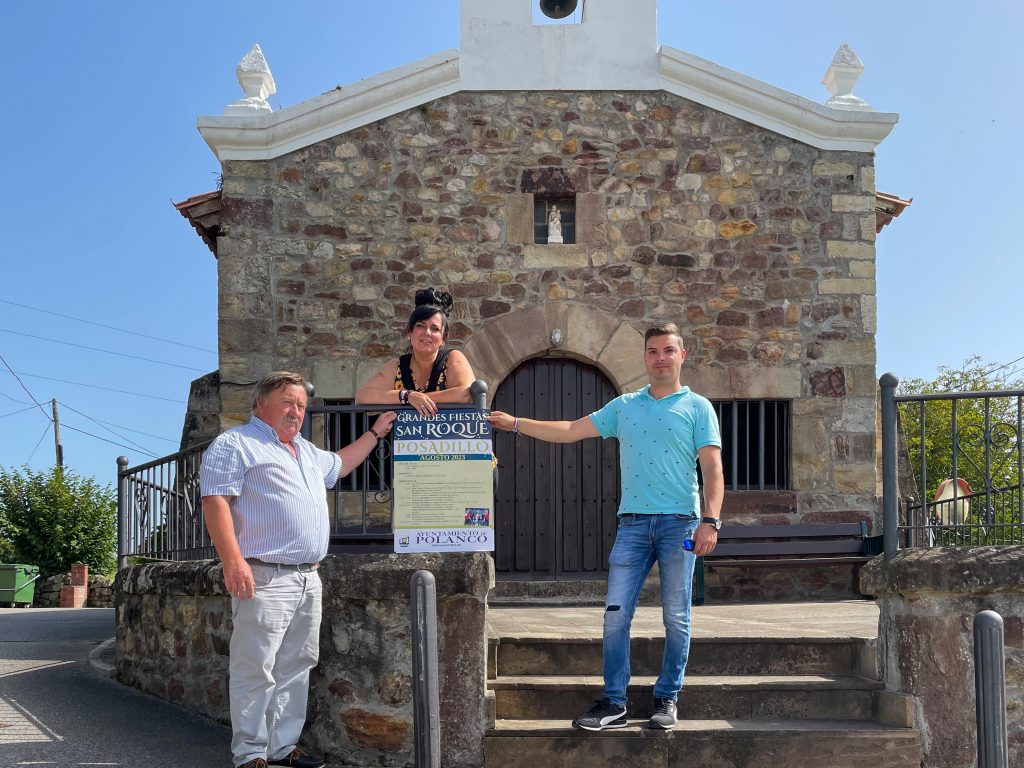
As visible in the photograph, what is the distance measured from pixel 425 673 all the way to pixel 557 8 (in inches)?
285

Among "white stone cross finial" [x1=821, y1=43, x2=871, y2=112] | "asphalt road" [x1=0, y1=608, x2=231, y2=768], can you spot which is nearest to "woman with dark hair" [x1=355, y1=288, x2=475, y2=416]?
"asphalt road" [x1=0, y1=608, x2=231, y2=768]

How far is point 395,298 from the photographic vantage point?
9219 millimetres

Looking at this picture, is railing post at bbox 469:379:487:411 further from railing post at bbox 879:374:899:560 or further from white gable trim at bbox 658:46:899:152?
white gable trim at bbox 658:46:899:152

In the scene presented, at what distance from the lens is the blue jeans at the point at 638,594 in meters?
4.70

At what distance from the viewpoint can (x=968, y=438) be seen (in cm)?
669

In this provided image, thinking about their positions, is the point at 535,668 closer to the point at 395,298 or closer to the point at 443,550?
the point at 443,550

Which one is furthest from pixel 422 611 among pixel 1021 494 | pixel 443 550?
pixel 1021 494

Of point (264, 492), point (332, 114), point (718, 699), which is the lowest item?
point (718, 699)

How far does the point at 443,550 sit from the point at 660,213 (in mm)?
5169

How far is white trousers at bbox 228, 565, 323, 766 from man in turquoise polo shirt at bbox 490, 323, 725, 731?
1247 millimetres

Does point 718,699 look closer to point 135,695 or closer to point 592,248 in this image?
point 135,695

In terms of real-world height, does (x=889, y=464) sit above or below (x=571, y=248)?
below

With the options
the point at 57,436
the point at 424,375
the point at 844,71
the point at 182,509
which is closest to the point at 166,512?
the point at 182,509

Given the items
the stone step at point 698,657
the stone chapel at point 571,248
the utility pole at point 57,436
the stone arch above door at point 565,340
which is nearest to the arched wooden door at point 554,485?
the stone chapel at point 571,248
